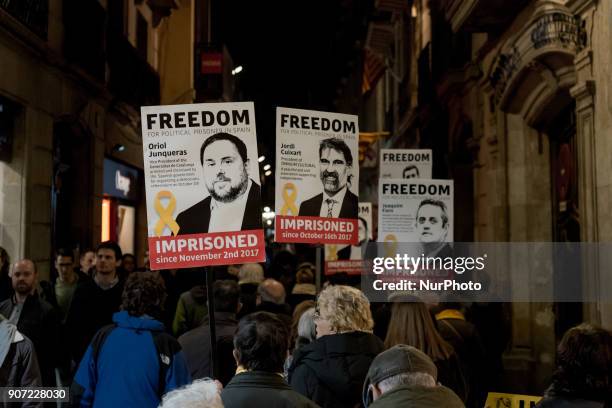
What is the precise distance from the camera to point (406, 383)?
10.8 ft

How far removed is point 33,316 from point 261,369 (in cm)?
382

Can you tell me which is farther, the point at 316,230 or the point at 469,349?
the point at 316,230

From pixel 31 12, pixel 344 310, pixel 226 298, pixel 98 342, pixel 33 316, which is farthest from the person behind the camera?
pixel 31 12

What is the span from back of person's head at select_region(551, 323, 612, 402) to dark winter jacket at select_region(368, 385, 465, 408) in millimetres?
874

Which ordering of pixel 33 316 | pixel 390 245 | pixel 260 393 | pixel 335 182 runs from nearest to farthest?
1. pixel 260 393
2. pixel 33 316
3. pixel 335 182
4. pixel 390 245

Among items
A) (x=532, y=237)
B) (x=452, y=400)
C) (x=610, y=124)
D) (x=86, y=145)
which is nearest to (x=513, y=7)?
(x=532, y=237)

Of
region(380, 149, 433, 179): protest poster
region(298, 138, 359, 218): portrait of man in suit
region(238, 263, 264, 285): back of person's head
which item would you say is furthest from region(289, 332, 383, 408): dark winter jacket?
region(380, 149, 433, 179): protest poster

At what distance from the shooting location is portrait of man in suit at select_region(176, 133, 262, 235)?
5.63 meters

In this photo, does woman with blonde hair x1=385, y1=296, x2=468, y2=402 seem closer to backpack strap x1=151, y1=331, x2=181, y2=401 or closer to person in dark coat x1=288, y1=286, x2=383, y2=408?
person in dark coat x1=288, y1=286, x2=383, y2=408

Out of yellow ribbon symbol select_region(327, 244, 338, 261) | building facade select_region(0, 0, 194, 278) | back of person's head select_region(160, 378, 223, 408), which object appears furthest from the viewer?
yellow ribbon symbol select_region(327, 244, 338, 261)

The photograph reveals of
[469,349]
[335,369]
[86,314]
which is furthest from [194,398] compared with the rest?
[86,314]

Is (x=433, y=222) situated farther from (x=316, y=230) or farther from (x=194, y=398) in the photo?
(x=194, y=398)

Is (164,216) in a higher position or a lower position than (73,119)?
lower
